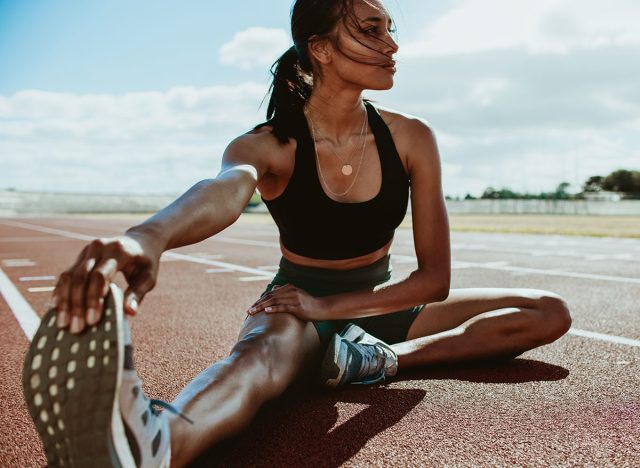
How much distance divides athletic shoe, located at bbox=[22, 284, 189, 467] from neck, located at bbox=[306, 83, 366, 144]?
1.65 m

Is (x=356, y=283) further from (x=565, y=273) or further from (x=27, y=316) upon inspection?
(x=565, y=273)

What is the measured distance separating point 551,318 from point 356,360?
41.2 inches

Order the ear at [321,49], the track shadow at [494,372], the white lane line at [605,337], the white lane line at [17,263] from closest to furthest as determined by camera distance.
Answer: the ear at [321,49]
the track shadow at [494,372]
the white lane line at [605,337]
the white lane line at [17,263]

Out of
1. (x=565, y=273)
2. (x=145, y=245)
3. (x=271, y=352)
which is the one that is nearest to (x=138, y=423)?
(x=145, y=245)

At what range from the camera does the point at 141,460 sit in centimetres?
147

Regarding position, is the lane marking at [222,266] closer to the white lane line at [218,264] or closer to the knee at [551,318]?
the white lane line at [218,264]

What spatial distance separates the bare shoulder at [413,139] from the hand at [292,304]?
0.76 metres

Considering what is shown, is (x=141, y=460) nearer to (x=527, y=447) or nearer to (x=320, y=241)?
(x=527, y=447)

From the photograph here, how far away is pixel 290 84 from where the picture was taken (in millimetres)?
2877

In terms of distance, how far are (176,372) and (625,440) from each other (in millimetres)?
1937

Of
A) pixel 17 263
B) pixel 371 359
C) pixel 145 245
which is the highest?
pixel 145 245

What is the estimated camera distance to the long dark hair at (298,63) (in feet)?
8.50

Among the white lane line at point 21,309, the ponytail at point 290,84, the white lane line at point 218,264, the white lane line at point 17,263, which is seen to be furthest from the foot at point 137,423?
the white lane line at point 17,263

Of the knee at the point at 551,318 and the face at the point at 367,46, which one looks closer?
the face at the point at 367,46
